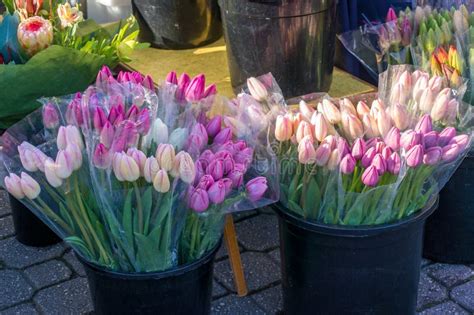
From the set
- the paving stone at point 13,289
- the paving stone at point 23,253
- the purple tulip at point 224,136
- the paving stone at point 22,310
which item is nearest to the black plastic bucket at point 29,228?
the paving stone at point 23,253

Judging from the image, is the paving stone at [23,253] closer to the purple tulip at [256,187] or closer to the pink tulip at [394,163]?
the purple tulip at [256,187]

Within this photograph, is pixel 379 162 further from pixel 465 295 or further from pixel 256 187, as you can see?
pixel 465 295

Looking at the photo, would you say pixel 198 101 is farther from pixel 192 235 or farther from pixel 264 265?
pixel 264 265

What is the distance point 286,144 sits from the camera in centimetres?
203

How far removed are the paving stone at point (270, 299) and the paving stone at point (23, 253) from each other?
729mm

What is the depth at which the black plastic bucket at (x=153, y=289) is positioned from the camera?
6.15 ft

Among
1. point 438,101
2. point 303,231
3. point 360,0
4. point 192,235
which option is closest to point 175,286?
point 192,235

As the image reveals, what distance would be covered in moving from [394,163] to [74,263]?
1236 mm

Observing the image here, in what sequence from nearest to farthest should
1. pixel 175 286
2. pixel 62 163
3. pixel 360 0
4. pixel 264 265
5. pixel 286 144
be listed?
1. pixel 62 163
2. pixel 175 286
3. pixel 286 144
4. pixel 264 265
5. pixel 360 0

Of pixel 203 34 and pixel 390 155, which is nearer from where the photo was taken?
pixel 390 155

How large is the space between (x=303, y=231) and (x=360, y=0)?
1.40 meters

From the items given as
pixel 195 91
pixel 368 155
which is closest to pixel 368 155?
pixel 368 155

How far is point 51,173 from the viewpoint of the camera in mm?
1768

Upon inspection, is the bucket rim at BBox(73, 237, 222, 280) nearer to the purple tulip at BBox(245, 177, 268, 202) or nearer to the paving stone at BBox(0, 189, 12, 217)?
the purple tulip at BBox(245, 177, 268, 202)
